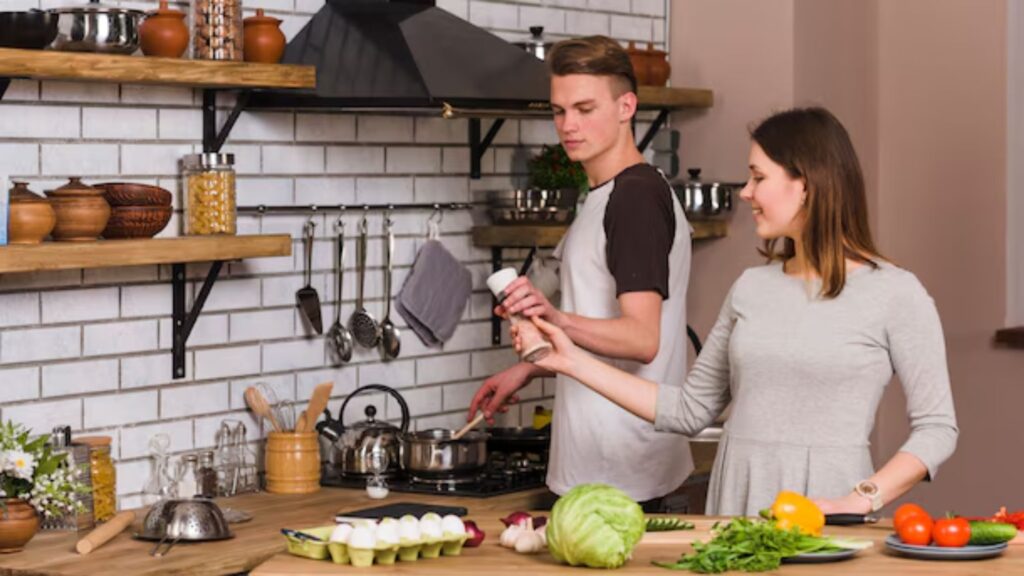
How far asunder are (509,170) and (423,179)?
1.46 feet

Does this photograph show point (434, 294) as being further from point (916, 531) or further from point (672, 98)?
point (916, 531)

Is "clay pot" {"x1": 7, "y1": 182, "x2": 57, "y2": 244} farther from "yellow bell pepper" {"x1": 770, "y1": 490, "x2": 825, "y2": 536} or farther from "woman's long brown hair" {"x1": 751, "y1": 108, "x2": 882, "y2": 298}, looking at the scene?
"yellow bell pepper" {"x1": 770, "y1": 490, "x2": 825, "y2": 536}

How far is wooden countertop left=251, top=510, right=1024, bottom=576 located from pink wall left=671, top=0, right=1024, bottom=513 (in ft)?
10.1

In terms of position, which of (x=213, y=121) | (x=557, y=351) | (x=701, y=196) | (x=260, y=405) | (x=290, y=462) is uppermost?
(x=213, y=121)

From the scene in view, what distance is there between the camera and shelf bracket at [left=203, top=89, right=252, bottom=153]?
4.53 m

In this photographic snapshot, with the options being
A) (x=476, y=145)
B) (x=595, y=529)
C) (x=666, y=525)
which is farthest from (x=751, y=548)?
(x=476, y=145)

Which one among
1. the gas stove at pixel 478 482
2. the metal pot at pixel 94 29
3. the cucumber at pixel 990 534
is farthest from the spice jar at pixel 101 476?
the cucumber at pixel 990 534

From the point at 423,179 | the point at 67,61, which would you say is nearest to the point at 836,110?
the point at 423,179

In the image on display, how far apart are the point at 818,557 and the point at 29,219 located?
1876mm

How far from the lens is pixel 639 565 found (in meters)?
2.97

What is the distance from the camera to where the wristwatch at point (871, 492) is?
334 centimetres

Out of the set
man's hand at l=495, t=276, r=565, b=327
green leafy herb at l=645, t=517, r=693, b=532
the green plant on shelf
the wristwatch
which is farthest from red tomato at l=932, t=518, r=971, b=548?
the green plant on shelf

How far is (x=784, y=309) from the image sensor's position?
3629mm

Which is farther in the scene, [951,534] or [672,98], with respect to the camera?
[672,98]
